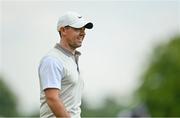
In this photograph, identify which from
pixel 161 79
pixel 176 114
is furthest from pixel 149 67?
pixel 176 114

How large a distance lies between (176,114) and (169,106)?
391 cm

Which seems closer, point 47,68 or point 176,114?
point 47,68

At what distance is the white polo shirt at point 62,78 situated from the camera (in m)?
9.48

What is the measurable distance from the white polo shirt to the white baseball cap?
25 cm

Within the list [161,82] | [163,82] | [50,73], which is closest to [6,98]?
[161,82]

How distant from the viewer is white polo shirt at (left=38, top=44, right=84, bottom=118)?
9477 millimetres

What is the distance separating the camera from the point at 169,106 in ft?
265

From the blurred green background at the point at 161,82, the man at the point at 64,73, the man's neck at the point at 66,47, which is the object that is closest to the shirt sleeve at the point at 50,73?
the man at the point at 64,73

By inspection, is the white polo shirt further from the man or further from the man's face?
the man's face

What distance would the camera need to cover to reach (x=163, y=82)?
281 ft

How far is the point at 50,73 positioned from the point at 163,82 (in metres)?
76.6

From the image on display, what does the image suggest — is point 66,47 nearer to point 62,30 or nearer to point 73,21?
point 62,30

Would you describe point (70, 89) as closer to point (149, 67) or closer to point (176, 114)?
point (176, 114)

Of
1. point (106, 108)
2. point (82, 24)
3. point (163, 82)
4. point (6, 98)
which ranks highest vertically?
point (82, 24)
